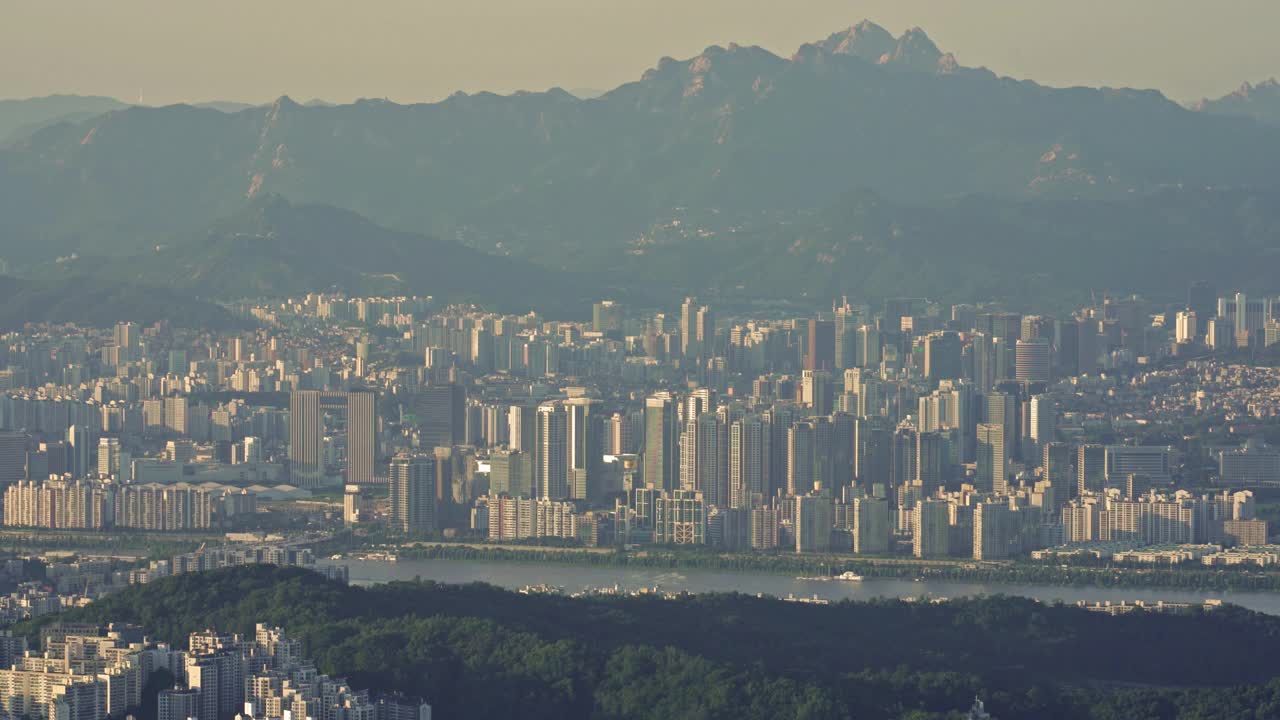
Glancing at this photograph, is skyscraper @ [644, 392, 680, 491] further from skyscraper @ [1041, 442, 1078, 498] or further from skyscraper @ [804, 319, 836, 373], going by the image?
skyscraper @ [804, 319, 836, 373]

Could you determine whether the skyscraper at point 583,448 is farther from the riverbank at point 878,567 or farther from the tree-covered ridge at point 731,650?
the tree-covered ridge at point 731,650

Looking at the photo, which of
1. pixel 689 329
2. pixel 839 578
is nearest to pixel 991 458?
pixel 839 578

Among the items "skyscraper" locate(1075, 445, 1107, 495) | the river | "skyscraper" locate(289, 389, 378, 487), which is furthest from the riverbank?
"skyscraper" locate(289, 389, 378, 487)

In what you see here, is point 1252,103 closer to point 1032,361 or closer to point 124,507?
point 1032,361

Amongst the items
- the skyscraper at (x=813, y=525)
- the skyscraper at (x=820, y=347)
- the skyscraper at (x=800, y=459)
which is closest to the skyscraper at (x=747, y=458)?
the skyscraper at (x=800, y=459)

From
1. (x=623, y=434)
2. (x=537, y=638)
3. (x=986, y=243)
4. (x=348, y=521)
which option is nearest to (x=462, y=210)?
(x=986, y=243)

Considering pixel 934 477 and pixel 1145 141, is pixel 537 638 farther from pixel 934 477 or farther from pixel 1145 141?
pixel 1145 141
